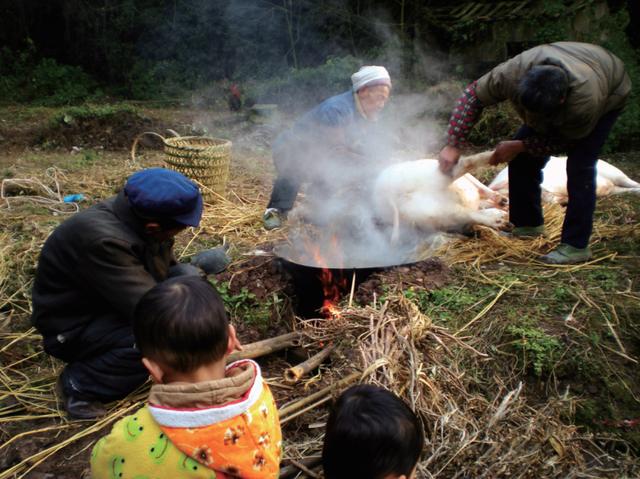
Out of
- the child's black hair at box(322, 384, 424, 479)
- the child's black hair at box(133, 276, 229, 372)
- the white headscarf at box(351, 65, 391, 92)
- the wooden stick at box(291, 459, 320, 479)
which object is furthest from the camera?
the white headscarf at box(351, 65, 391, 92)

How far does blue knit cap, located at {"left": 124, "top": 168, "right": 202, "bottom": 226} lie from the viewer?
2.71 m

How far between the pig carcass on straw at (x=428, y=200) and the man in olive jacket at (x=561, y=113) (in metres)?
0.38

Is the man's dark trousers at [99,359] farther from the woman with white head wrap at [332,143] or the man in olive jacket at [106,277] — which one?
the woman with white head wrap at [332,143]

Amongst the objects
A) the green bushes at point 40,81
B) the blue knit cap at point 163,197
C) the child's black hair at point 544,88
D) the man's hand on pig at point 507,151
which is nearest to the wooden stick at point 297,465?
the blue knit cap at point 163,197

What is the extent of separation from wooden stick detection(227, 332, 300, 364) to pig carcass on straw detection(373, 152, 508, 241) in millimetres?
1811

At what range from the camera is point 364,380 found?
2.81m

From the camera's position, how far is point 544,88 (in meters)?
3.78

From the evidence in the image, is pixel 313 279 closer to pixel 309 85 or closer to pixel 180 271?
pixel 180 271

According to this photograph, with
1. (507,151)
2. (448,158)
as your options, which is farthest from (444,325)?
(448,158)

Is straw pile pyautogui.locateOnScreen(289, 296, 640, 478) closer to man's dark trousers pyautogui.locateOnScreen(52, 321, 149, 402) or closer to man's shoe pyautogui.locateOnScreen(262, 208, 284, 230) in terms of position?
man's dark trousers pyautogui.locateOnScreen(52, 321, 149, 402)

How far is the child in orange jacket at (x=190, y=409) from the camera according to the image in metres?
1.84

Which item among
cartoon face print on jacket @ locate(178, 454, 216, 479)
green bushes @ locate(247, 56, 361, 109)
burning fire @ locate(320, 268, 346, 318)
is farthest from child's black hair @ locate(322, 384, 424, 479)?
green bushes @ locate(247, 56, 361, 109)

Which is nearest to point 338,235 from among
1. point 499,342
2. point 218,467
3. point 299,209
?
point 299,209

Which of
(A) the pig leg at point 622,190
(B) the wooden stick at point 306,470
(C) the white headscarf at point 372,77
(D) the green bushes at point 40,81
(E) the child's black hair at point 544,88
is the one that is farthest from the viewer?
(D) the green bushes at point 40,81
